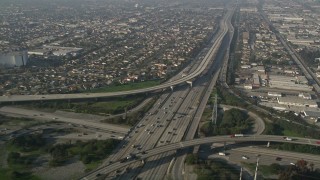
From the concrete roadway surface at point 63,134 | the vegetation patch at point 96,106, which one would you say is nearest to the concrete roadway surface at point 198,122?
the concrete roadway surface at point 63,134

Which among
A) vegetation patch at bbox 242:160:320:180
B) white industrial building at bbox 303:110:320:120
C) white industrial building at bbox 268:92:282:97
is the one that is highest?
vegetation patch at bbox 242:160:320:180

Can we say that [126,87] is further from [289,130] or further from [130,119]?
[289,130]

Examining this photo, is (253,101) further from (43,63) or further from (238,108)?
(43,63)

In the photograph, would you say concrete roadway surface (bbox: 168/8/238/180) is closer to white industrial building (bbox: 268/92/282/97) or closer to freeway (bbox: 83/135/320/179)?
freeway (bbox: 83/135/320/179)

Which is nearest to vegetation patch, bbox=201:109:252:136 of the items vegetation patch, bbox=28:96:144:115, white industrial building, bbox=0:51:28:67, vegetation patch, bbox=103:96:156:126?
vegetation patch, bbox=103:96:156:126

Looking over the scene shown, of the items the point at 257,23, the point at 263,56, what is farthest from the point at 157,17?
the point at 263,56

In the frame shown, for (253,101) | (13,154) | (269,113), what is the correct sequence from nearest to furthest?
(13,154), (269,113), (253,101)

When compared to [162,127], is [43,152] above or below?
above

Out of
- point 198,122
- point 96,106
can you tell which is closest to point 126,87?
point 96,106
